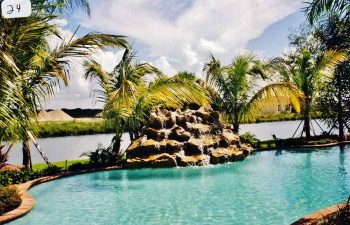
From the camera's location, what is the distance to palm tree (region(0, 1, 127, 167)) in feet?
20.5

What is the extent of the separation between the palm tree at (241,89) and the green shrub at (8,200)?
13.1m

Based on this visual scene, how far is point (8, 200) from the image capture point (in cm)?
859

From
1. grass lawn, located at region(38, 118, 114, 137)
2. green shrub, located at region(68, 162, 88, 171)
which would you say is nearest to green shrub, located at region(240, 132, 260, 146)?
green shrub, located at region(68, 162, 88, 171)

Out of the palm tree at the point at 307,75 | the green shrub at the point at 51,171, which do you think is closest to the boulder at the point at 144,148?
the green shrub at the point at 51,171

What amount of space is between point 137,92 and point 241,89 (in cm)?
707

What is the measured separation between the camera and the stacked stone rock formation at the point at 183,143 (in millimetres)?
15211

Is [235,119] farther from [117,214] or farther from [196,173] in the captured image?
[117,214]

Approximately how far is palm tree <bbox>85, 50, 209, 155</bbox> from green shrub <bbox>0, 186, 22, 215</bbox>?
5.92 m

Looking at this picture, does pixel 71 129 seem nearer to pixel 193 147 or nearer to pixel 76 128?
pixel 76 128

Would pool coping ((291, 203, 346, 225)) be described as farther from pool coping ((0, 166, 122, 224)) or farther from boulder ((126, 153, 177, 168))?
boulder ((126, 153, 177, 168))

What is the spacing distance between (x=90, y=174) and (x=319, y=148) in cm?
1134

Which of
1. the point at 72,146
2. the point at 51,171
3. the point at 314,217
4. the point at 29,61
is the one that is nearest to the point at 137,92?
the point at 51,171

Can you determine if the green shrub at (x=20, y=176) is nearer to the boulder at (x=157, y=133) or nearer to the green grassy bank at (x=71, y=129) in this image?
the boulder at (x=157, y=133)

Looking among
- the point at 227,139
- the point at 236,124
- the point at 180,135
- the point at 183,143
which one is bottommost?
the point at 183,143
